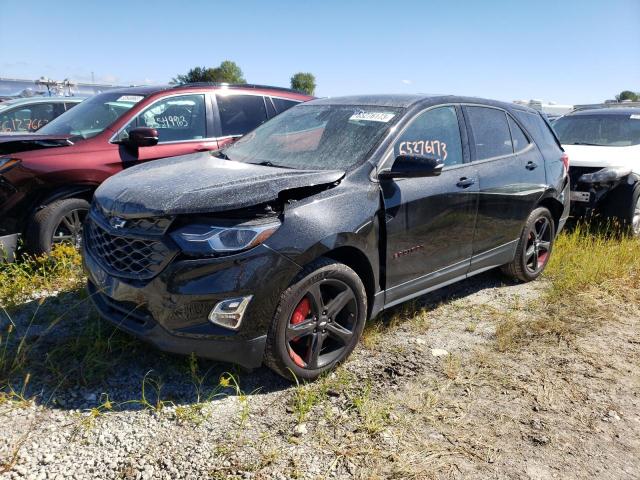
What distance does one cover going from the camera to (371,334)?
3.68 m

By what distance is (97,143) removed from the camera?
469 cm

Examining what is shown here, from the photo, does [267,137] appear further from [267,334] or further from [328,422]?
[328,422]

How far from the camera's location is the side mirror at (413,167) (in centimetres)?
313

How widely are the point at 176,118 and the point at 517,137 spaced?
3376mm

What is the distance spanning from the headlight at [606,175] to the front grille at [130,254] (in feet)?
17.5

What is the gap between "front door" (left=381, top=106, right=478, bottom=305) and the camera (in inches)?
131

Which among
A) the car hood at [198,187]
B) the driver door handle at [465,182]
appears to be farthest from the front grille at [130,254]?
the driver door handle at [465,182]

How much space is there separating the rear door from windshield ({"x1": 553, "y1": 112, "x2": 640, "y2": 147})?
10.6 ft

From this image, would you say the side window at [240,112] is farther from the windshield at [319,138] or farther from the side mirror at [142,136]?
the windshield at [319,138]

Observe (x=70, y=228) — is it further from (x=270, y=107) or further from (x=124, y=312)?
(x=270, y=107)

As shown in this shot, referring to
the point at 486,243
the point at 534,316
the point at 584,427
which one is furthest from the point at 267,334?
the point at 534,316

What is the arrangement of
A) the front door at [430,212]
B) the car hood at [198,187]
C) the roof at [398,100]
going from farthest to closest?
the roof at [398,100], the front door at [430,212], the car hood at [198,187]

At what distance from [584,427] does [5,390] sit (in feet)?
10.4

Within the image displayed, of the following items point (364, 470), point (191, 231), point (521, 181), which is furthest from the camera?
point (521, 181)
